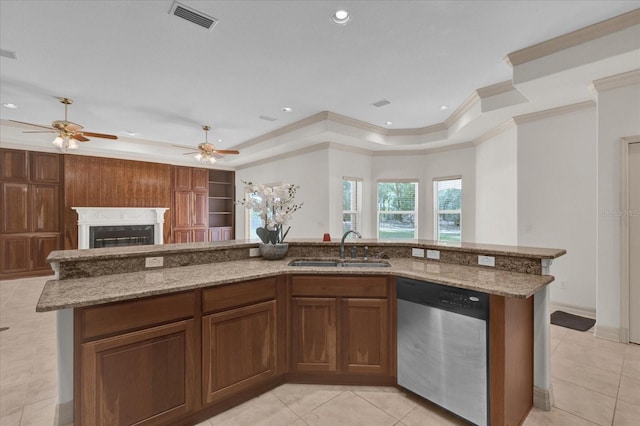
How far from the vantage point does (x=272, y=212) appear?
108 inches

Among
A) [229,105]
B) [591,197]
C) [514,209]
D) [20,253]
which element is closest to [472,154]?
[514,209]

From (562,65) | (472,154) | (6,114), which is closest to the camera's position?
(562,65)

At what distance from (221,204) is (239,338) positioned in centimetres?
747

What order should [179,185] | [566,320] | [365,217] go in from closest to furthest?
1. [566,320]
2. [365,217]
3. [179,185]

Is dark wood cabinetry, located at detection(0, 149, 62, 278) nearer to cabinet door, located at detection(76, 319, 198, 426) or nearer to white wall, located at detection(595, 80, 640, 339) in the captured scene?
cabinet door, located at detection(76, 319, 198, 426)

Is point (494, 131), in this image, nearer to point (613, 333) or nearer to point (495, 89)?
point (495, 89)

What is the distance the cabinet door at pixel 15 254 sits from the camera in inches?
226

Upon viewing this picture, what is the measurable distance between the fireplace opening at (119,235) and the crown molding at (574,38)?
25.8 ft

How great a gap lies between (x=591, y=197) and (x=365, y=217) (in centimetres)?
361

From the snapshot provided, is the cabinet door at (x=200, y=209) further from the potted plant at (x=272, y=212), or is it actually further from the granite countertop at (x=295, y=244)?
the potted plant at (x=272, y=212)

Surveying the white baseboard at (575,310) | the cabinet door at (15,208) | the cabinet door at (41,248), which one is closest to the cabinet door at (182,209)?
the cabinet door at (41,248)

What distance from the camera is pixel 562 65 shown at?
282 cm

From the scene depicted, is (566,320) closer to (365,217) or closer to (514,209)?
(514,209)

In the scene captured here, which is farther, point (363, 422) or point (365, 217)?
point (365, 217)
